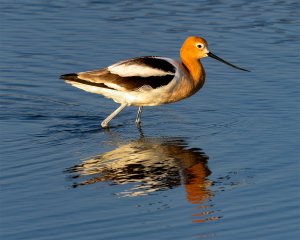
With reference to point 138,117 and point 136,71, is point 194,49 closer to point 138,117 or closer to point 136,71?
point 136,71

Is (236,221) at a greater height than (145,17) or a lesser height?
lesser

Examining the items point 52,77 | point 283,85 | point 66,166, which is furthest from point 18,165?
point 283,85

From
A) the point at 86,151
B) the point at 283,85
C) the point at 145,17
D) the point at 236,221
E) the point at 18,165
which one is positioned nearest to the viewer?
the point at 236,221

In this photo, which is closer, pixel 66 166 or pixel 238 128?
pixel 66 166

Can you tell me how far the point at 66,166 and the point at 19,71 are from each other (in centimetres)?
453

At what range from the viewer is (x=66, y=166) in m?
11.6

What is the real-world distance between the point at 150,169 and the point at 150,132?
6.26 feet

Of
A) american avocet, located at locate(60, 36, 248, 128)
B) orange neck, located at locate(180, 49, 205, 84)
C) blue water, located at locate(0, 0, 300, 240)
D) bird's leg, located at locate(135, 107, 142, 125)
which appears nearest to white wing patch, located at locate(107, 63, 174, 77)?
american avocet, located at locate(60, 36, 248, 128)

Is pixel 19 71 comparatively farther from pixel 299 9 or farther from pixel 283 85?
pixel 299 9

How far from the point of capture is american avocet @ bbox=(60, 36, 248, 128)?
45.1 ft

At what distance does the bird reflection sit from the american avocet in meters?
0.99

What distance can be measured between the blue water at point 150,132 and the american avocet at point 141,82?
36 centimetres

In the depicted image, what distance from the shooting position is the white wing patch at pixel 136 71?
13.7 metres

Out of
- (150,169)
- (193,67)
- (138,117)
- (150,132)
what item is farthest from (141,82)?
(150,169)
